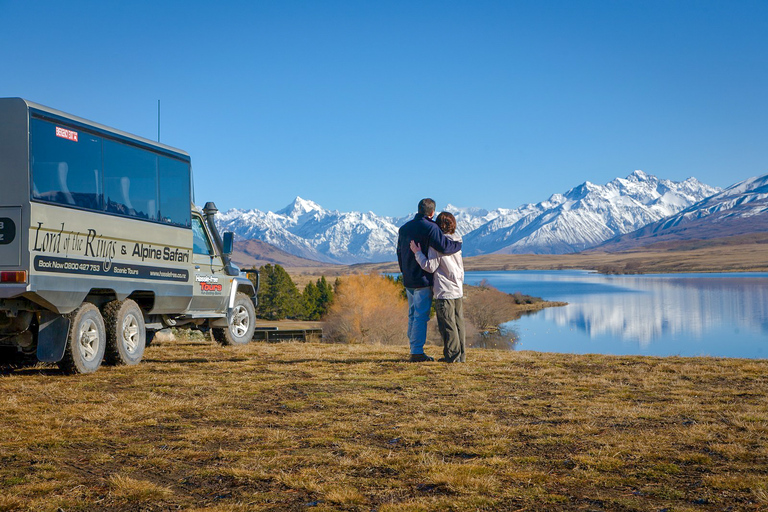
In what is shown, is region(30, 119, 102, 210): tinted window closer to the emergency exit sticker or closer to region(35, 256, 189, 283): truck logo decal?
the emergency exit sticker

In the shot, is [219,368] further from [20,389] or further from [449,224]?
[449,224]

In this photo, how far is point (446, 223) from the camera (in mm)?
11797

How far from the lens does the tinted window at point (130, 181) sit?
1064 centimetres

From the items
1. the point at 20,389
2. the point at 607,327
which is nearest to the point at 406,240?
the point at 20,389

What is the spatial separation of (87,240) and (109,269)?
0.73 m

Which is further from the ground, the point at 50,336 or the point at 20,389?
the point at 50,336

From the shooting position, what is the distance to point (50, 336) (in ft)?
31.8

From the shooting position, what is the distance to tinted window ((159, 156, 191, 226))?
1210 cm

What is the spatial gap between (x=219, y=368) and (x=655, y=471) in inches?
307

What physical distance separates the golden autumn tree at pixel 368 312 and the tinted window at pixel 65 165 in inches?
2317

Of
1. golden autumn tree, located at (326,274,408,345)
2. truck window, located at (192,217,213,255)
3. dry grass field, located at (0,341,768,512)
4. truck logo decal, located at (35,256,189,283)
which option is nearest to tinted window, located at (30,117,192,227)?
truck logo decal, located at (35,256,189,283)

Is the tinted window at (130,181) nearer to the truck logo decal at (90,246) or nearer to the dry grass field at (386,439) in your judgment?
the truck logo decal at (90,246)

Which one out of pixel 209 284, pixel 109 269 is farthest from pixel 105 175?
pixel 209 284

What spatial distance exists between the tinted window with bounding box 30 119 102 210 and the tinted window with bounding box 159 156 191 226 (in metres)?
1.73
